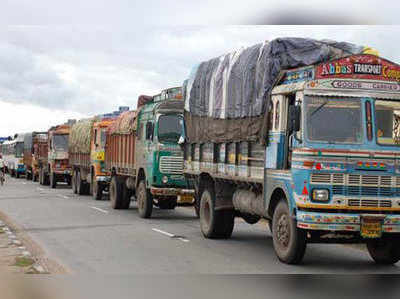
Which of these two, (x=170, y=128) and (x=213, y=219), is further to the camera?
(x=170, y=128)

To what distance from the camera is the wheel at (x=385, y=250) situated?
12.5 metres

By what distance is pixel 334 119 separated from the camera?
37.6 ft

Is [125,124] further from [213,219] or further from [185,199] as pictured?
[213,219]

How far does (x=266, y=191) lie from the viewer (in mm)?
12586

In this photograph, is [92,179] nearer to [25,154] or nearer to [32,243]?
[32,243]

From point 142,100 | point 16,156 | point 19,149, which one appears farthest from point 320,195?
point 16,156

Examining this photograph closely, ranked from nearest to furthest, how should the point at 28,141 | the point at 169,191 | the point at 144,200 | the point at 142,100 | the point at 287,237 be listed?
the point at 287,237 → the point at 169,191 → the point at 144,200 → the point at 142,100 → the point at 28,141

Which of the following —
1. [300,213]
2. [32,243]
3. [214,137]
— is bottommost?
[32,243]

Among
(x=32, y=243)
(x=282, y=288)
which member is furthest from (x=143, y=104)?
(x=282, y=288)

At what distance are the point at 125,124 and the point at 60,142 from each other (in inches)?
657

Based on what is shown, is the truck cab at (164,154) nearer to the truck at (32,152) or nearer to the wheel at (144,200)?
the wheel at (144,200)

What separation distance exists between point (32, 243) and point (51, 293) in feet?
19.9

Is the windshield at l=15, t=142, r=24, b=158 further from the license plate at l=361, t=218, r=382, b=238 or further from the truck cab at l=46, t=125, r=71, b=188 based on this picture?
the license plate at l=361, t=218, r=382, b=238

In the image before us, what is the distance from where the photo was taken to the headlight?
11125 millimetres
